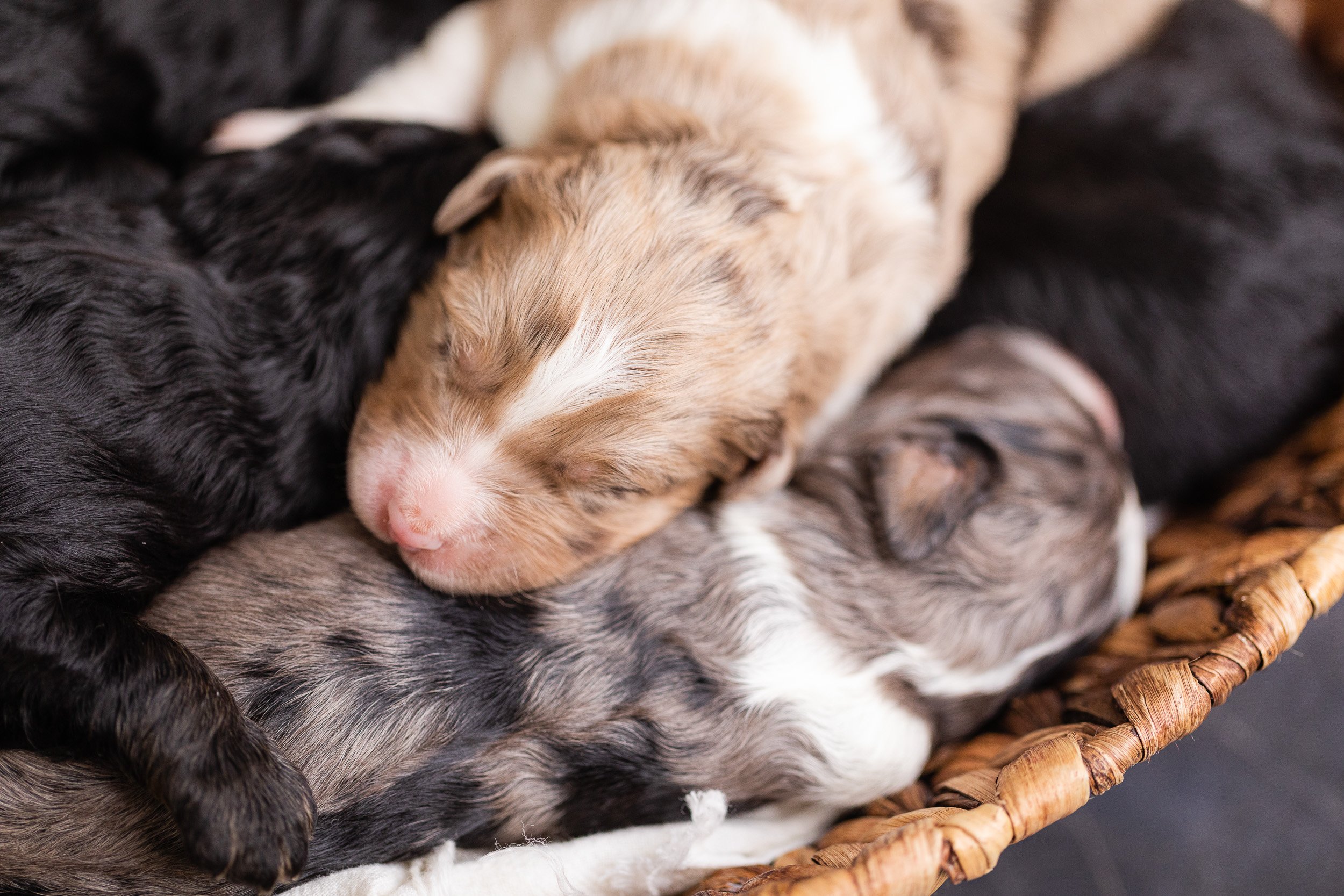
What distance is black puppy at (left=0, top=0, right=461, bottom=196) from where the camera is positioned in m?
2.69

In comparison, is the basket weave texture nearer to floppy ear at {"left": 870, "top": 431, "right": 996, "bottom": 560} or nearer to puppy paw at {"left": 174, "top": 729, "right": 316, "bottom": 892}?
floppy ear at {"left": 870, "top": 431, "right": 996, "bottom": 560}

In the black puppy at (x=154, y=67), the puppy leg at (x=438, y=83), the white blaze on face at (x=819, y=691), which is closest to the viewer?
the white blaze on face at (x=819, y=691)

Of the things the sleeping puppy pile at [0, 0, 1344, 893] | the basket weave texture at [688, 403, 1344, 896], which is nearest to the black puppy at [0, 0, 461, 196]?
the sleeping puppy pile at [0, 0, 1344, 893]

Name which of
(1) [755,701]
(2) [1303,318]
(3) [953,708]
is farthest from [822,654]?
(2) [1303,318]

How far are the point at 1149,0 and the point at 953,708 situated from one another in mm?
2490

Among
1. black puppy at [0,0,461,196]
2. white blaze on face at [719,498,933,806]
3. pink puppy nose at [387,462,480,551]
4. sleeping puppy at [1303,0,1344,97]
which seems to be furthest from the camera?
sleeping puppy at [1303,0,1344,97]

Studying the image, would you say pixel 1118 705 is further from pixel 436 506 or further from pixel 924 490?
pixel 436 506

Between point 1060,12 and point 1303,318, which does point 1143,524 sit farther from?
point 1060,12

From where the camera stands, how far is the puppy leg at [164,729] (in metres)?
1.87

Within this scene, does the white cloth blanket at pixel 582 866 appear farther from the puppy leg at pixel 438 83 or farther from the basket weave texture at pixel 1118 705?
the puppy leg at pixel 438 83

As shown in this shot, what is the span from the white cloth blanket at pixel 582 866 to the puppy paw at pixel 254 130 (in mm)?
1818

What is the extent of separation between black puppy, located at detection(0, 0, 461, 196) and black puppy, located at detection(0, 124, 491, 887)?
0.25 m

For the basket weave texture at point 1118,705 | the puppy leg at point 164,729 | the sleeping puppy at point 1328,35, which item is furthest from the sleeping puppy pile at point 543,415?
the sleeping puppy at point 1328,35

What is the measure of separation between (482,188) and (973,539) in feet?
4.61
